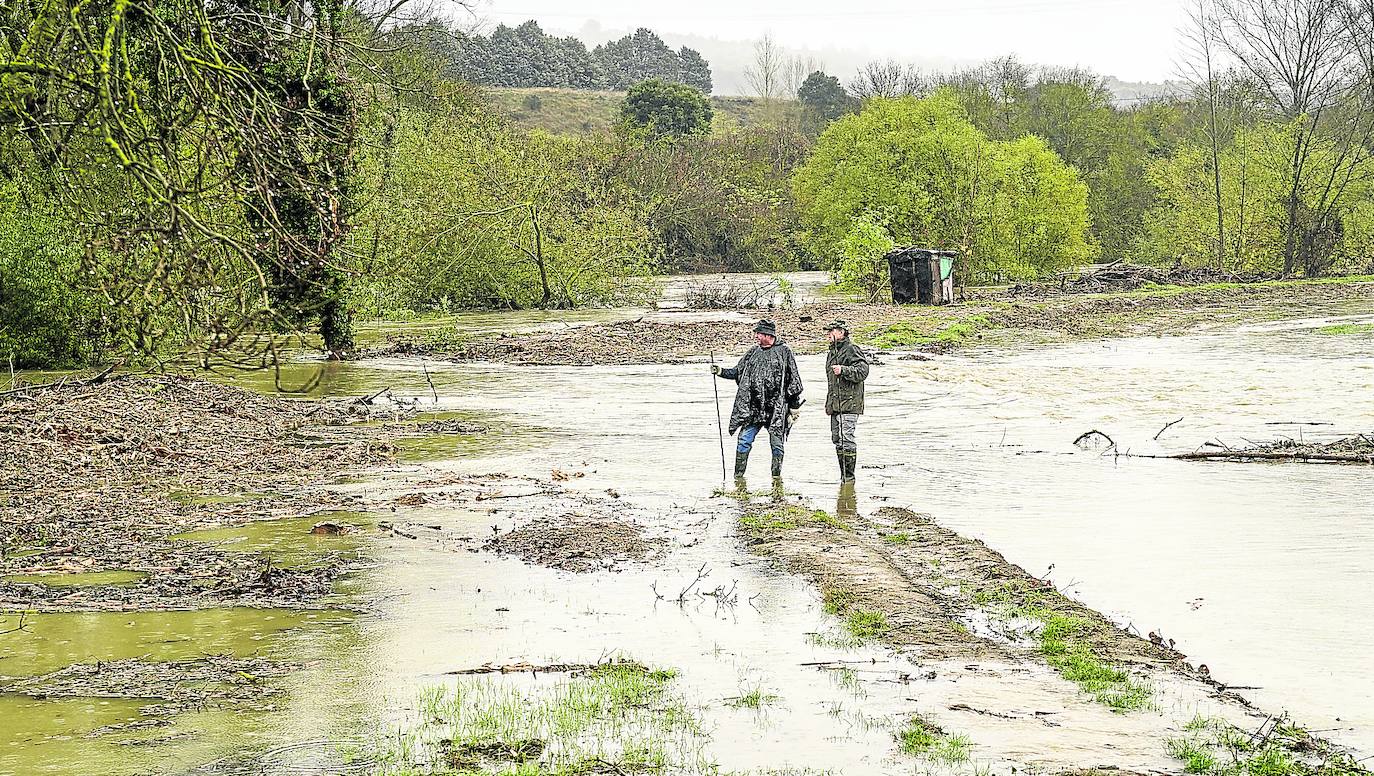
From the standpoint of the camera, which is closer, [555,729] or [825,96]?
[555,729]

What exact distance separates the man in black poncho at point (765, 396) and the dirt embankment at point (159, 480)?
14.6 ft

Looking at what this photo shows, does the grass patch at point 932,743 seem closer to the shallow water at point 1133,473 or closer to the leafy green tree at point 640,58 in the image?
the shallow water at point 1133,473

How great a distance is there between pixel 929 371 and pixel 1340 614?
18123 mm

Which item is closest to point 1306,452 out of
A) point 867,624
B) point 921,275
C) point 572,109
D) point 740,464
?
point 740,464

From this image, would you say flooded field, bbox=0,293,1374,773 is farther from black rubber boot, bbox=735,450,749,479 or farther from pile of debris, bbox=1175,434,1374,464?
pile of debris, bbox=1175,434,1374,464

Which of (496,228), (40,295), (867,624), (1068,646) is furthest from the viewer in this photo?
(496,228)

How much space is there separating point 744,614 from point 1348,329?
93.9 ft

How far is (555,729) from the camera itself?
22.0 ft

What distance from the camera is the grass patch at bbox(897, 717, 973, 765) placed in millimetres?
6332

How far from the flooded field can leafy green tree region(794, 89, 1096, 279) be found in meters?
37.2

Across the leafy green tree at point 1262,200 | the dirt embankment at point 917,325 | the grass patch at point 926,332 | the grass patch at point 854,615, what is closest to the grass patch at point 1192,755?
the grass patch at point 854,615

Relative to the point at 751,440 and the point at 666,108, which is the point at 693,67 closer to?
the point at 666,108

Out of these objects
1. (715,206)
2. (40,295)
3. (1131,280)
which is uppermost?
(715,206)

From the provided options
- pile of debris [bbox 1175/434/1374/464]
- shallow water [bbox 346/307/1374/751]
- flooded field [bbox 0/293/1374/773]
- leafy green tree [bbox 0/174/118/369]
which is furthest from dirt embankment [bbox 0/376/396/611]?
pile of debris [bbox 1175/434/1374/464]
